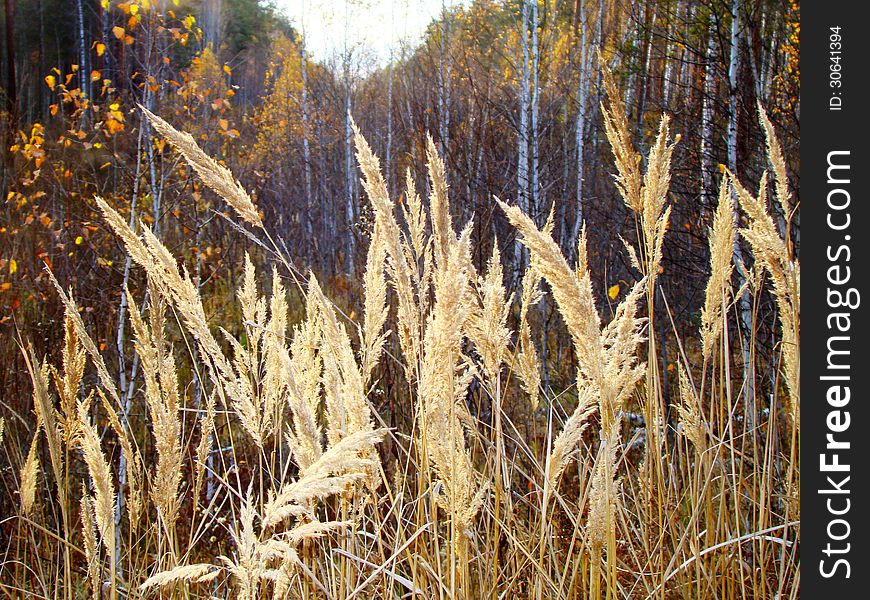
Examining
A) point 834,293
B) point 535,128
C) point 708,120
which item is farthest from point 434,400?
point 535,128

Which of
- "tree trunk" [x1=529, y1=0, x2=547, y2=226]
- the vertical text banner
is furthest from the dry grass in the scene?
"tree trunk" [x1=529, y1=0, x2=547, y2=226]

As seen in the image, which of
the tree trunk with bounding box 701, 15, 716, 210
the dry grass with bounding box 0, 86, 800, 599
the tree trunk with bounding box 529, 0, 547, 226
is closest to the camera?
the dry grass with bounding box 0, 86, 800, 599

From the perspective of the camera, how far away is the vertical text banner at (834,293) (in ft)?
4.25

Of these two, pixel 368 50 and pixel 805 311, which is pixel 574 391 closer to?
pixel 805 311

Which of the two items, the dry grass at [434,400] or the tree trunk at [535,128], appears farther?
the tree trunk at [535,128]

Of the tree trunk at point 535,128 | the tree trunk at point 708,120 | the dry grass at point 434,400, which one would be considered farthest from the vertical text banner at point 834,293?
the tree trunk at point 535,128

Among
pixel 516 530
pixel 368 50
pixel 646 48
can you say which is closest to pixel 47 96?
pixel 368 50

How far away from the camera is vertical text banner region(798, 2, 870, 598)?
129 centimetres

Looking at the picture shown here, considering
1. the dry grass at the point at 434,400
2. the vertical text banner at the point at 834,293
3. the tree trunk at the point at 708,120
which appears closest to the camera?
the dry grass at the point at 434,400

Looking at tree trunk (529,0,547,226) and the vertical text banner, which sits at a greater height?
tree trunk (529,0,547,226)

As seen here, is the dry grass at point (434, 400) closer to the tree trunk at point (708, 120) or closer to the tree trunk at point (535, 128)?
the tree trunk at point (708, 120)

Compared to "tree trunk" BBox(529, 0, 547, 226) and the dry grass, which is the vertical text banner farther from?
"tree trunk" BBox(529, 0, 547, 226)

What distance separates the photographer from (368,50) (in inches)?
561

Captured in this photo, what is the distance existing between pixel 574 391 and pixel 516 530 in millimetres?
4284
